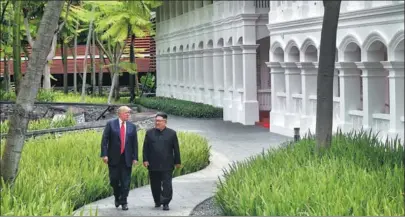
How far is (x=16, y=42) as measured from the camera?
33.6 m

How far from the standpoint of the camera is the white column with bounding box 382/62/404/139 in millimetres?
19781

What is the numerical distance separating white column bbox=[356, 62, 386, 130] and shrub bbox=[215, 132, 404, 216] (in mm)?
7575

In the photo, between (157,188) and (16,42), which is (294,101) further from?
(157,188)

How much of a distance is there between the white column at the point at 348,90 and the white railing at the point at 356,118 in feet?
0.45

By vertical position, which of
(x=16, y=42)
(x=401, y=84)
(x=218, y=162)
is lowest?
(x=218, y=162)

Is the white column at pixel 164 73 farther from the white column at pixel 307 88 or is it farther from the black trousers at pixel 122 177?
the black trousers at pixel 122 177

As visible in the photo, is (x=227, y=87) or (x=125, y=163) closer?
(x=125, y=163)

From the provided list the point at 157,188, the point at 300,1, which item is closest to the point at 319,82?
the point at 157,188

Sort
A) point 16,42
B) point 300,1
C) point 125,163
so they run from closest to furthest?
point 125,163
point 300,1
point 16,42

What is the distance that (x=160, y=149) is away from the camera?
1172cm

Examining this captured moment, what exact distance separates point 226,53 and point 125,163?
2515 centimetres

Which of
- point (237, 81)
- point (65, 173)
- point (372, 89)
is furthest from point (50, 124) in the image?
point (237, 81)

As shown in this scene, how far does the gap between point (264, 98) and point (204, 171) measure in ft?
65.1

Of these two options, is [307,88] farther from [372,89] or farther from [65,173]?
[65,173]
